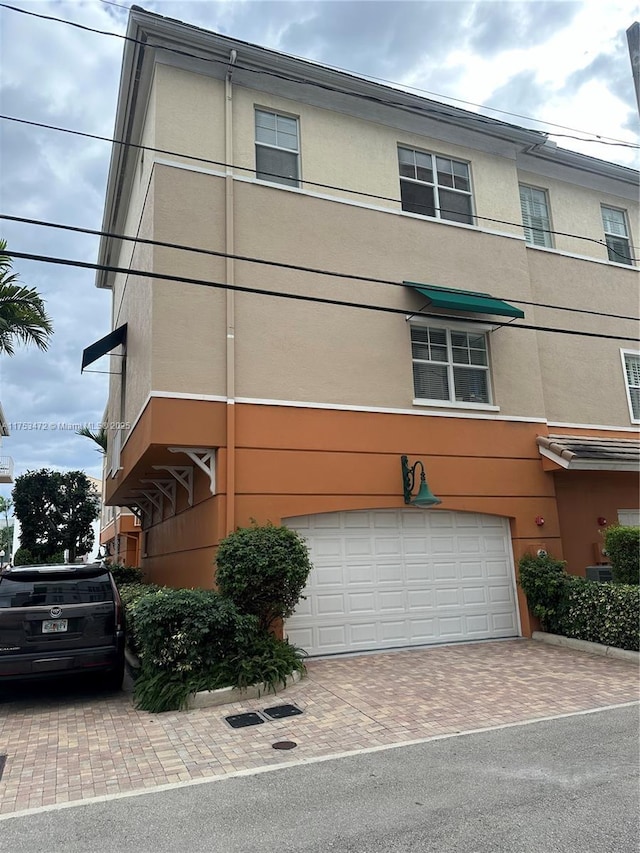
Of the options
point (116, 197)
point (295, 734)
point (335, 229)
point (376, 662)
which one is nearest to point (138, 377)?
point (335, 229)

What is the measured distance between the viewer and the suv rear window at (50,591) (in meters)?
7.49

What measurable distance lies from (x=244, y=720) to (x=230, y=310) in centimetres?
625

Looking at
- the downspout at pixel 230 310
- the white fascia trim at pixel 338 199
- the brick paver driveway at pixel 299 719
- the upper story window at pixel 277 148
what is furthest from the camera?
the upper story window at pixel 277 148

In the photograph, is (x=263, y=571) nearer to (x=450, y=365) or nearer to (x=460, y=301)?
(x=450, y=365)

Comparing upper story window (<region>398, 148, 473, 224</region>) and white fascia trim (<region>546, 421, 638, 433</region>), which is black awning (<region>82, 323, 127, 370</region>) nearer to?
upper story window (<region>398, 148, 473, 224</region>)

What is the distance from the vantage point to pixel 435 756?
545 centimetres

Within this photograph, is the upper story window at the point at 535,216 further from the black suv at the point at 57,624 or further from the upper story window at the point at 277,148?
the black suv at the point at 57,624

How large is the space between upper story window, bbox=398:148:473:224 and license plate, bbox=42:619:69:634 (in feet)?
31.8

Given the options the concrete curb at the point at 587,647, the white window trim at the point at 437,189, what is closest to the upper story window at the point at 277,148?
the white window trim at the point at 437,189

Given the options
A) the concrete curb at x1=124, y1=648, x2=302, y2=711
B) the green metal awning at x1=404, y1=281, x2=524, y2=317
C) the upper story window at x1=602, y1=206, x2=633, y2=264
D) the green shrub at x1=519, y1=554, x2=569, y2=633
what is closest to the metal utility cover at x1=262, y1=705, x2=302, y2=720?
the concrete curb at x1=124, y1=648, x2=302, y2=711

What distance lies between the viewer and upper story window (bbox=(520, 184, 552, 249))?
45.4ft

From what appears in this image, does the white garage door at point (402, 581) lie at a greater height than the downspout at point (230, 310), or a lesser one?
lesser

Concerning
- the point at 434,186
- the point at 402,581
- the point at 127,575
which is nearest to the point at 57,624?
the point at 402,581

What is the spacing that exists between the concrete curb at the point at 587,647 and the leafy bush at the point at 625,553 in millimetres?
1225
